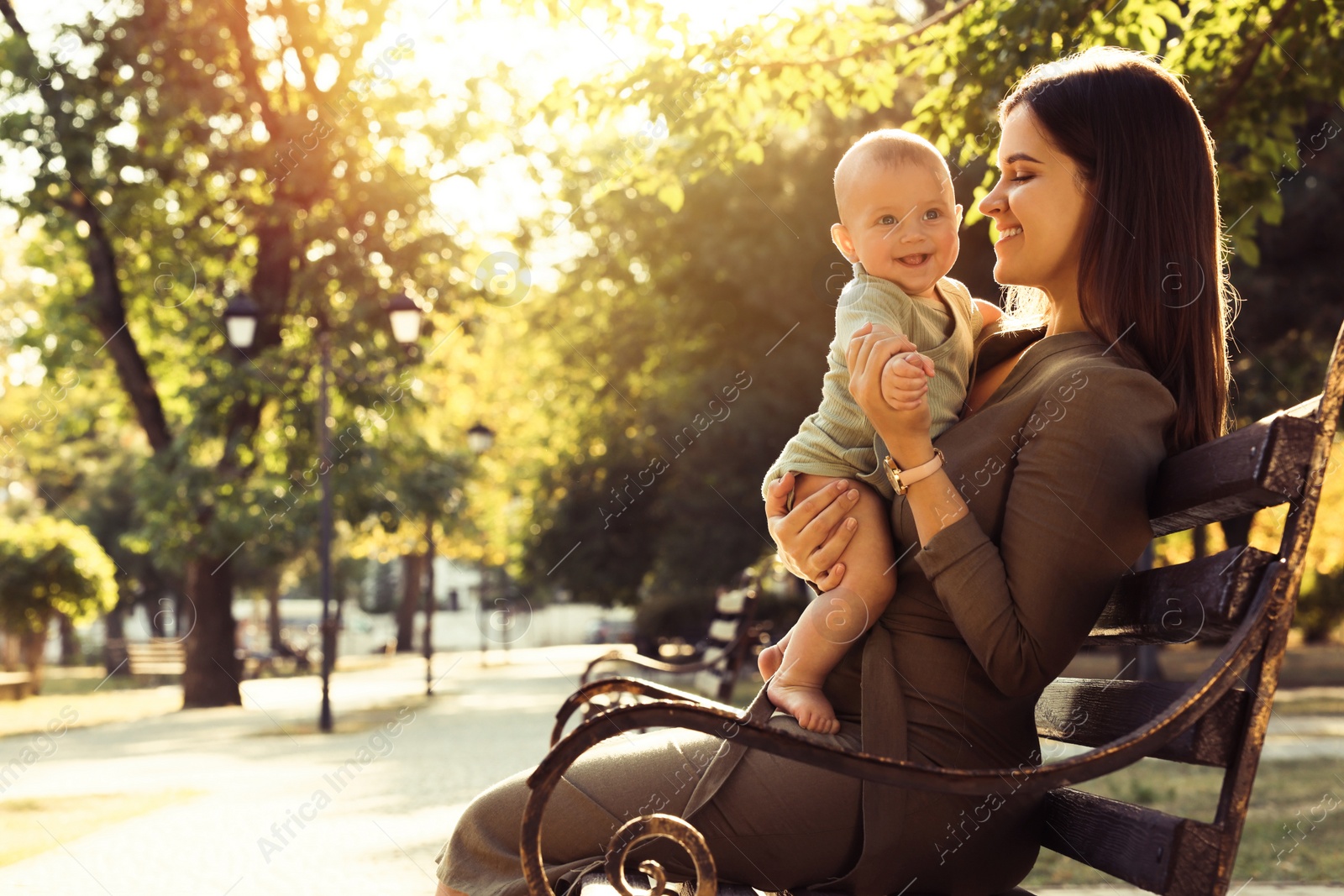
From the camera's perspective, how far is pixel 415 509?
66.2ft

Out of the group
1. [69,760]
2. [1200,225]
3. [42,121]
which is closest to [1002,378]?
[1200,225]

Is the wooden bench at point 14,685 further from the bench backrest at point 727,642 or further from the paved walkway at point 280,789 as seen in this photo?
the bench backrest at point 727,642

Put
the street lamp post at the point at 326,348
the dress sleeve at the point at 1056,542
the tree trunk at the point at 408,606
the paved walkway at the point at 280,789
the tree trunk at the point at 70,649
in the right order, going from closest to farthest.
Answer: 1. the dress sleeve at the point at 1056,542
2. the paved walkway at the point at 280,789
3. the street lamp post at the point at 326,348
4. the tree trunk at the point at 70,649
5. the tree trunk at the point at 408,606

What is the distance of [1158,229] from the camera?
2139 millimetres

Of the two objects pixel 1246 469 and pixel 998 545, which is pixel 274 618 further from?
pixel 1246 469

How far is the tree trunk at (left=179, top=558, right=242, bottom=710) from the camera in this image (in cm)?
1944

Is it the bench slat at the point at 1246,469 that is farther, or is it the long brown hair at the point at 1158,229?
the long brown hair at the point at 1158,229

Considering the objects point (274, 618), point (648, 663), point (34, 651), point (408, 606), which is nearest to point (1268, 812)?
point (648, 663)

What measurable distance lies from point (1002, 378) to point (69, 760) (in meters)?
11.4

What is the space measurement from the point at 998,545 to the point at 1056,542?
146 millimetres

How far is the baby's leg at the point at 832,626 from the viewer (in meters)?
2.10

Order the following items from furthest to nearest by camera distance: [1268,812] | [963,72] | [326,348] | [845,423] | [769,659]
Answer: [326,348] < [1268,812] < [963,72] < [769,659] < [845,423]

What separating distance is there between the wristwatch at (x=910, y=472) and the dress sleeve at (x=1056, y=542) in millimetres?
105

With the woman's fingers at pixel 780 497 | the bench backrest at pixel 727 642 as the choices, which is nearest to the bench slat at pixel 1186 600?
the woman's fingers at pixel 780 497
